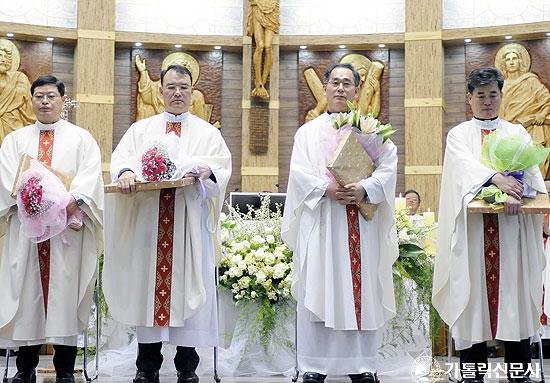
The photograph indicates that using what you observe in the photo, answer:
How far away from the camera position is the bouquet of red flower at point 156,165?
5285 millimetres

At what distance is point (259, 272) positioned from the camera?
21.6ft

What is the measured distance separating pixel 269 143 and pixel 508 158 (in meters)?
7.30

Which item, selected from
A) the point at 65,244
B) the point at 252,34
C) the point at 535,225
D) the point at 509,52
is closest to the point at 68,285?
the point at 65,244

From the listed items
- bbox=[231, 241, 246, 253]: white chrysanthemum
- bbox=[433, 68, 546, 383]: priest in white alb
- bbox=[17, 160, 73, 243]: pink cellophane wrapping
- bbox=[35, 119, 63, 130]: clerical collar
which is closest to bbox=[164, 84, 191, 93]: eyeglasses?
bbox=[35, 119, 63, 130]: clerical collar

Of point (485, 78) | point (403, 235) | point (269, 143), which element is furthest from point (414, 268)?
point (269, 143)

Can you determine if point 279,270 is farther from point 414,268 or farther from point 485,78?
point 485,78

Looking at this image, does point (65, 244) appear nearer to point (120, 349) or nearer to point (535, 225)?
point (120, 349)

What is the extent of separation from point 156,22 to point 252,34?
1.46 metres

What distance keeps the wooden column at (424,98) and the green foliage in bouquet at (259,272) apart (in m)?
5.52

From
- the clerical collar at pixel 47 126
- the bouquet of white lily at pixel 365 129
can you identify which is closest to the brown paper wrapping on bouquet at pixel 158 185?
the clerical collar at pixel 47 126

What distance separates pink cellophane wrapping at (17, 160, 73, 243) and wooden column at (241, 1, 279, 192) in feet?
22.5

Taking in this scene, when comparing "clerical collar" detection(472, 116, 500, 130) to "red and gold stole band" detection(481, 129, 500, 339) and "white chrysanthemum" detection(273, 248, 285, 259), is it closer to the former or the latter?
"red and gold stole band" detection(481, 129, 500, 339)

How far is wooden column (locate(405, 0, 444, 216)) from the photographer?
39.6 feet

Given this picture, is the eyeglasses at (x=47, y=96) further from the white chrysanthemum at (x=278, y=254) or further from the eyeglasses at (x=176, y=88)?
the white chrysanthemum at (x=278, y=254)
